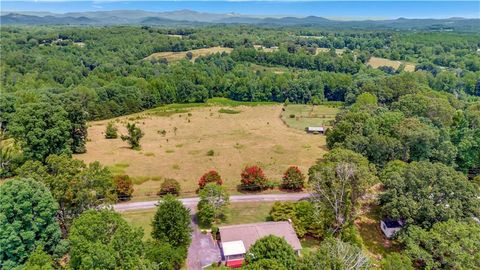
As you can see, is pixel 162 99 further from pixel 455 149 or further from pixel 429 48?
pixel 429 48

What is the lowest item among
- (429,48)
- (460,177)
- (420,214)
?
(420,214)

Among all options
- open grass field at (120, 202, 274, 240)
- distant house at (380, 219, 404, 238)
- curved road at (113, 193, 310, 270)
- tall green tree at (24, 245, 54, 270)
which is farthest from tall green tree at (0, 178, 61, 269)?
distant house at (380, 219, 404, 238)

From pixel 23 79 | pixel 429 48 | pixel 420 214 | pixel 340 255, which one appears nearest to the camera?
pixel 340 255

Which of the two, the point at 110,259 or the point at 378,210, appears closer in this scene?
the point at 110,259

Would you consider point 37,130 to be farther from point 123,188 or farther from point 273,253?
point 273,253

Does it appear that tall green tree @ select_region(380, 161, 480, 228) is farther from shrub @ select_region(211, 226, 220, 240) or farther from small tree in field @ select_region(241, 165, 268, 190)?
shrub @ select_region(211, 226, 220, 240)

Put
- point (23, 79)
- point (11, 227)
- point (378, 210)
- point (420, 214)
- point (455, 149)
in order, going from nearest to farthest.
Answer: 1. point (11, 227)
2. point (420, 214)
3. point (378, 210)
4. point (455, 149)
5. point (23, 79)

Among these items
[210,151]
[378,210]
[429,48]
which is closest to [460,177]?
[378,210]

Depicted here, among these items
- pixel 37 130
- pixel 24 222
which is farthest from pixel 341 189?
pixel 37 130
